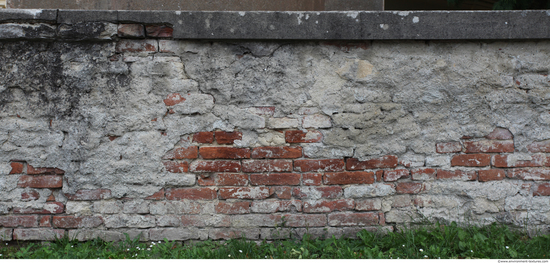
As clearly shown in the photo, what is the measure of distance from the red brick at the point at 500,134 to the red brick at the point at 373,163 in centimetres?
63

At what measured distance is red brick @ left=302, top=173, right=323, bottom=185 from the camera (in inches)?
87.3

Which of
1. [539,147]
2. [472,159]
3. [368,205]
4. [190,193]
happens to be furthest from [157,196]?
[539,147]

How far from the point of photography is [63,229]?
2.21 meters

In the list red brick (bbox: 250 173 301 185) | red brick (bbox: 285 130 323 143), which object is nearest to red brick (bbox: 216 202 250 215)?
red brick (bbox: 250 173 301 185)

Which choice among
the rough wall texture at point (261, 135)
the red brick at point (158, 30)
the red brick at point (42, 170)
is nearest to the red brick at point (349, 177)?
the rough wall texture at point (261, 135)

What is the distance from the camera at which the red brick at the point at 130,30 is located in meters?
2.09

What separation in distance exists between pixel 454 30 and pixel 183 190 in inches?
77.4

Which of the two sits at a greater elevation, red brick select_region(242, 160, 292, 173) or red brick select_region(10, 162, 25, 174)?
red brick select_region(242, 160, 292, 173)

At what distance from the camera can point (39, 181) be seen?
2.16 meters

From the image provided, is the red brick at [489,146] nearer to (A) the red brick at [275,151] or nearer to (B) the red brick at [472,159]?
(B) the red brick at [472,159]

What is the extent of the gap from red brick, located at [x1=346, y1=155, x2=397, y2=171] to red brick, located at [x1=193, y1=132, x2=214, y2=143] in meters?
0.90

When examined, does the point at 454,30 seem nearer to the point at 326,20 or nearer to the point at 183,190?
the point at 326,20

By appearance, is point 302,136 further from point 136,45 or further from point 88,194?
point 88,194

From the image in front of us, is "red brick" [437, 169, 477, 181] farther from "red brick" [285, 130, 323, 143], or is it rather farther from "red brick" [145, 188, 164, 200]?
"red brick" [145, 188, 164, 200]
